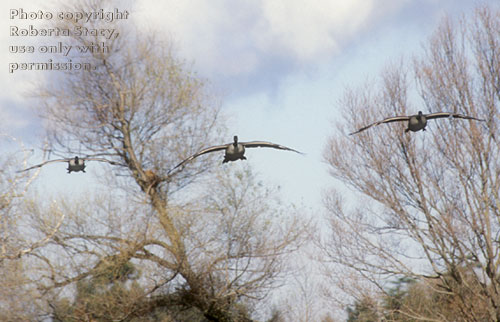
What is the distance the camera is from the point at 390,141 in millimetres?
12188

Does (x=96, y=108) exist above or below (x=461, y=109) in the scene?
above

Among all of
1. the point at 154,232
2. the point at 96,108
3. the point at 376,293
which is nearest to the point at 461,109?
the point at 376,293

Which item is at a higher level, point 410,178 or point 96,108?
point 96,108

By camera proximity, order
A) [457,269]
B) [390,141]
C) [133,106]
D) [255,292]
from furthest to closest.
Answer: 1. [133,106]
2. [255,292]
3. [390,141]
4. [457,269]

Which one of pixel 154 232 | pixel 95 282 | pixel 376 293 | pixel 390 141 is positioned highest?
pixel 390 141

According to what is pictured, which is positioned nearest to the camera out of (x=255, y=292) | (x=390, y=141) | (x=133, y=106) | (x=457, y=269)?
(x=457, y=269)

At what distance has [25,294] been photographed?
11.7 m

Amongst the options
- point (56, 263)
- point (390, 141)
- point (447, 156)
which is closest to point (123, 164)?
point (56, 263)

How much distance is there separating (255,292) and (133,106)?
17.6ft

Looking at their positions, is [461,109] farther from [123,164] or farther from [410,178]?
[123,164]

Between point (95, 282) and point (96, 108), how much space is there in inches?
175

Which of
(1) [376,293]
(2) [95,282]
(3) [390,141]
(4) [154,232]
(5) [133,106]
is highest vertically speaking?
(5) [133,106]

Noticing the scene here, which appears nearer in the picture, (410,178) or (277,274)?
(410,178)

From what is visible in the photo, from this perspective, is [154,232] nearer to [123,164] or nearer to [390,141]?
[123,164]
